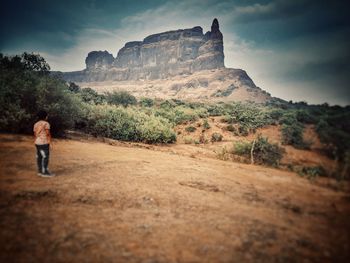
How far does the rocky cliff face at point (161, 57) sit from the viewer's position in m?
112

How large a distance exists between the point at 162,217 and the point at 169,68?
116 meters

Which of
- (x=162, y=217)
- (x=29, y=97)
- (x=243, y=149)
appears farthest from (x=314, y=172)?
(x=29, y=97)

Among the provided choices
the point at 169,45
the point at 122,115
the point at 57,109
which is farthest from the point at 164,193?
the point at 169,45

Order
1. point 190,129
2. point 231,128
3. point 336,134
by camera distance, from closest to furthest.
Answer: point 336,134 < point 231,128 < point 190,129

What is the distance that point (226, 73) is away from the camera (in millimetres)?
91312

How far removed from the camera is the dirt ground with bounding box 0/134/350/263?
3.13 meters

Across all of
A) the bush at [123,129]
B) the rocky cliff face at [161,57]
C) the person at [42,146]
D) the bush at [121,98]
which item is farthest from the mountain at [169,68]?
the person at [42,146]

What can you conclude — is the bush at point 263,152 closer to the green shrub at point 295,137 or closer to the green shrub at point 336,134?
the green shrub at point 295,137

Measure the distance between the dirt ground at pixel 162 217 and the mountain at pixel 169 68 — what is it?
6857 centimetres

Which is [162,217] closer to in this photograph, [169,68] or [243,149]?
[243,149]

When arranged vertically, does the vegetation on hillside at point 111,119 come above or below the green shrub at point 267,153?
above

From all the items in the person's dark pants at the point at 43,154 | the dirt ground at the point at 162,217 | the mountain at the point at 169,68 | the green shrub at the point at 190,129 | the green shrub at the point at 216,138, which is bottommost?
the dirt ground at the point at 162,217

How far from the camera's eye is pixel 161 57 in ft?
416

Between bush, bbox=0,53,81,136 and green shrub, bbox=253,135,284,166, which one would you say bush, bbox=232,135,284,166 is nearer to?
green shrub, bbox=253,135,284,166
